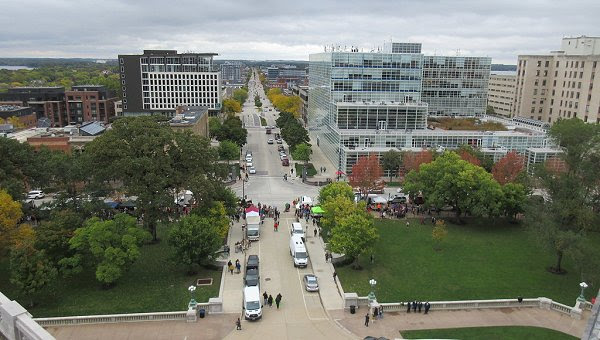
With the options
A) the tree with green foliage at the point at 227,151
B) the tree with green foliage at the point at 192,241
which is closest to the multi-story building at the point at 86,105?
the tree with green foliage at the point at 227,151

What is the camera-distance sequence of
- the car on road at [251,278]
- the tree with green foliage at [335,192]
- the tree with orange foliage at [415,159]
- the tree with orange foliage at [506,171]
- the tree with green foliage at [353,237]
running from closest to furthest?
the car on road at [251,278] < the tree with green foliage at [353,237] < the tree with green foliage at [335,192] < the tree with orange foliage at [506,171] < the tree with orange foliage at [415,159]

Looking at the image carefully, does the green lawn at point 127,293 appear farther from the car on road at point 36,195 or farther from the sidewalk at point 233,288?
the car on road at point 36,195

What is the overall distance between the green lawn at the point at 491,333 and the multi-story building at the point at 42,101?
102543mm

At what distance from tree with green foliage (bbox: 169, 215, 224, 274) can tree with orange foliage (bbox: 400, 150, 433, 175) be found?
28.9m

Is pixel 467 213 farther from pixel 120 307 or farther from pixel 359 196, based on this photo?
pixel 120 307

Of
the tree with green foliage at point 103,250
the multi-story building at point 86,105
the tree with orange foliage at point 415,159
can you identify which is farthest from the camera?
the multi-story building at point 86,105

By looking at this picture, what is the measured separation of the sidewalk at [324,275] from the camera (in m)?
30.2

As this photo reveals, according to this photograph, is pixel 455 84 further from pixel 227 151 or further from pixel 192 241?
pixel 192 241

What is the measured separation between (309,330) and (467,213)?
89.4 ft

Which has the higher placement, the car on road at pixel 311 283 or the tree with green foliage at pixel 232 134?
the tree with green foliage at pixel 232 134

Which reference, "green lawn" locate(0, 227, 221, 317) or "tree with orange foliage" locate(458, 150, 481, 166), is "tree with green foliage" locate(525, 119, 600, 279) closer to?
"tree with orange foliage" locate(458, 150, 481, 166)

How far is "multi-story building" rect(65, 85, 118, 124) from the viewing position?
347ft

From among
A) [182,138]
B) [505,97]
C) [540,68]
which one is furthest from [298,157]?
[505,97]

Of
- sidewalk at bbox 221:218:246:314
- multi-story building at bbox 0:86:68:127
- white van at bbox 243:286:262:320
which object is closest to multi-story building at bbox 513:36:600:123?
sidewalk at bbox 221:218:246:314
